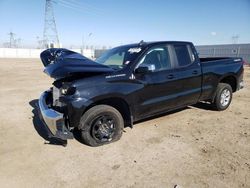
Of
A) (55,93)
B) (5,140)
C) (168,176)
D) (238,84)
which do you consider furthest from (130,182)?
(238,84)

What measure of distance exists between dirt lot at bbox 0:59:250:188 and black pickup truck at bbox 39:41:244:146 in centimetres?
41

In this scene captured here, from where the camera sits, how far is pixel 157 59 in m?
5.01

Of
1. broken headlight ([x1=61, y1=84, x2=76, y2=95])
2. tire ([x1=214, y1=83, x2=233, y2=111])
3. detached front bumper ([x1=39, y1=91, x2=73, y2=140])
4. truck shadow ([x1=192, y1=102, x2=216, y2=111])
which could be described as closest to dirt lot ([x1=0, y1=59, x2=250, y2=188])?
detached front bumper ([x1=39, y1=91, x2=73, y2=140])

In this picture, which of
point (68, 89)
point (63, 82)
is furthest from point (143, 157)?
point (63, 82)

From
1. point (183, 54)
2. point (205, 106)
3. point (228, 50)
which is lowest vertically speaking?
point (205, 106)

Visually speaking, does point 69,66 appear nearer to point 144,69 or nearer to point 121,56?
point 144,69

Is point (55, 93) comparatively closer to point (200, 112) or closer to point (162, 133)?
point (162, 133)

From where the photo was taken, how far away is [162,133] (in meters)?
5.00

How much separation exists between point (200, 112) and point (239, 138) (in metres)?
1.79

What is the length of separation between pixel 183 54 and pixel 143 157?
2.68 metres

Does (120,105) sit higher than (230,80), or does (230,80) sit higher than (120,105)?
(230,80)

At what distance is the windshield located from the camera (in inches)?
188

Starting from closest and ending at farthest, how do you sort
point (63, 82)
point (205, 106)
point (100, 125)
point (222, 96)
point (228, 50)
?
point (63, 82) < point (100, 125) < point (222, 96) < point (205, 106) < point (228, 50)

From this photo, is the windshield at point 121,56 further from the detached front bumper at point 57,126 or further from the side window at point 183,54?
the detached front bumper at point 57,126
